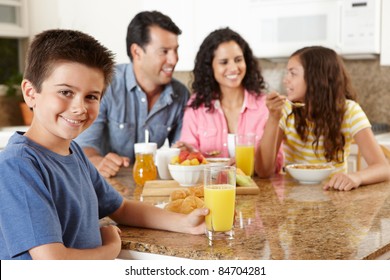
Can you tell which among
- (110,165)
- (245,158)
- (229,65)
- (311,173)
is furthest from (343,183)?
(229,65)

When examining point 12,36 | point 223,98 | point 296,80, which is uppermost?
point 12,36

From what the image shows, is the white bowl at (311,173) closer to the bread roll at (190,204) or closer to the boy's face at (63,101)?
the bread roll at (190,204)

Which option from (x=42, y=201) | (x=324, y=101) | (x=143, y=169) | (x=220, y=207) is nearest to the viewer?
(x=42, y=201)

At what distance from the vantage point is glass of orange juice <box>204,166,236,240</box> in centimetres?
139

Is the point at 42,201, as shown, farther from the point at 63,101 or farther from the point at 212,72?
the point at 212,72

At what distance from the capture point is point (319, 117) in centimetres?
235

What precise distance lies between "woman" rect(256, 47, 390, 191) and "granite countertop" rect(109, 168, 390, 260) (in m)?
0.39

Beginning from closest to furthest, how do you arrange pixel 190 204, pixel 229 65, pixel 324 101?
pixel 190 204 → pixel 324 101 → pixel 229 65

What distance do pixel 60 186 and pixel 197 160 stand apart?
32.8 inches

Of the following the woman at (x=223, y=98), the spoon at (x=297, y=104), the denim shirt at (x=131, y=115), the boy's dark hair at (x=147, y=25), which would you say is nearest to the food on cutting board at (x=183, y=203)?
the spoon at (x=297, y=104)

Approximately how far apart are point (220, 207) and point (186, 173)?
0.60 metres

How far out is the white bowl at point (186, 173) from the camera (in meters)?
1.98
